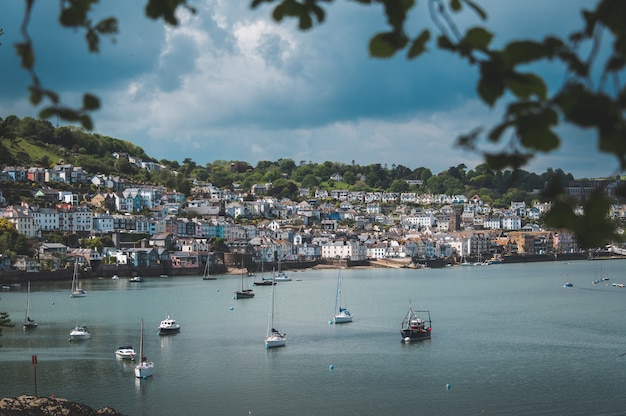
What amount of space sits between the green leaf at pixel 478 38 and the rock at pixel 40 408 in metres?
14.4

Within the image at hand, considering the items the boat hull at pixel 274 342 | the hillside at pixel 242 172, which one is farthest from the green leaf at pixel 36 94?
the hillside at pixel 242 172

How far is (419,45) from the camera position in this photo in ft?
6.86

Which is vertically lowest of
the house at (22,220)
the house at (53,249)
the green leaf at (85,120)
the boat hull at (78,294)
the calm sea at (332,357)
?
the calm sea at (332,357)

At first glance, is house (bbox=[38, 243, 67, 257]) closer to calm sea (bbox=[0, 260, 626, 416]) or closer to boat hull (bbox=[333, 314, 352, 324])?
calm sea (bbox=[0, 260, 626, 416])

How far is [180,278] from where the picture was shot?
71062 millimetres

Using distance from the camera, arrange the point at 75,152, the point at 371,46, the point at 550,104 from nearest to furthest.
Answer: the point at 550,104 → the point at 371,46 → the point at 75,152

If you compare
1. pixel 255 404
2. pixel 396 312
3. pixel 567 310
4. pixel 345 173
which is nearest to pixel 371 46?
pixel 255 404

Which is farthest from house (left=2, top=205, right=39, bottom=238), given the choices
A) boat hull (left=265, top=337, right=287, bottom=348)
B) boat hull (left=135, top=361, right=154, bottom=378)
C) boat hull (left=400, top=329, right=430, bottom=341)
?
boat hull (left=135, top=361, right=154, bottom=378)

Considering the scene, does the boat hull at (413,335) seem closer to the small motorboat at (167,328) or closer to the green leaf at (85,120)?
the small motorboat at (167,328)

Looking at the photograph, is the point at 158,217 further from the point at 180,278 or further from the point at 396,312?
the point at 396,312

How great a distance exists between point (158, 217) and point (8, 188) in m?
17.4

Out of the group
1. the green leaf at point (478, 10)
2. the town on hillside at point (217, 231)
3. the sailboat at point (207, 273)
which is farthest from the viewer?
the town on hillside at point (217, 231)

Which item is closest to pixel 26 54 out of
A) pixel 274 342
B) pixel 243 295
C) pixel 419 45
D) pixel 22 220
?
pixel 419 45

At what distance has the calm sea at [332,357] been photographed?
18.8 m
